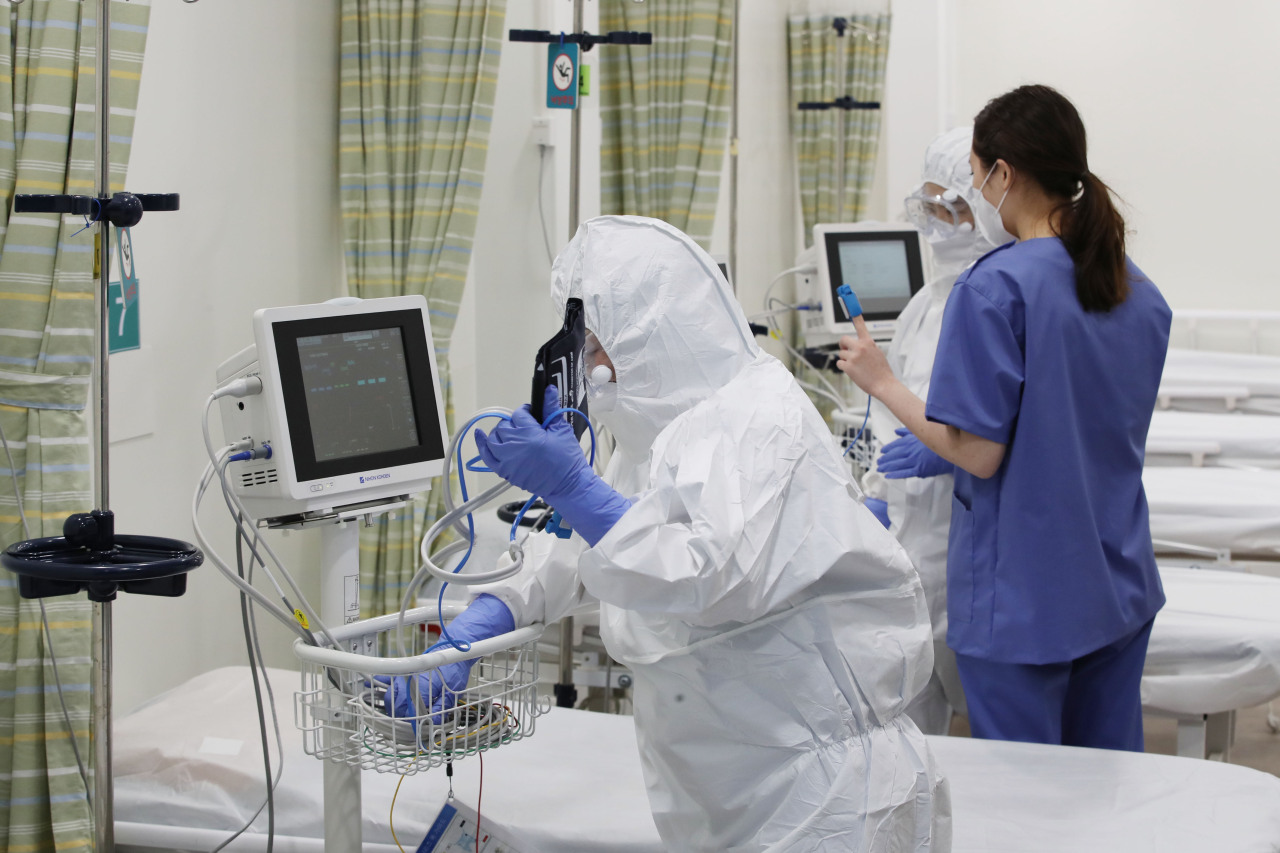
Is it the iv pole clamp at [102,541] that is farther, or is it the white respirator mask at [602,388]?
the white respirator mask at [602,388]

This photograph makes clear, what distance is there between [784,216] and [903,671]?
463 centimetres

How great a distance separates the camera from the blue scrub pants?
2234 mm

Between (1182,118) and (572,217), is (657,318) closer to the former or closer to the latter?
(572,217)

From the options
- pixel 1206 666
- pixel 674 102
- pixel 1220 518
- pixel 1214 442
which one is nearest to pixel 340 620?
pixel 1206 666

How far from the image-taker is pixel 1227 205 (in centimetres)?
651

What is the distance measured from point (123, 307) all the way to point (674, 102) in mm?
2166

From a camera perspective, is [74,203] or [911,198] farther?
[911,198]

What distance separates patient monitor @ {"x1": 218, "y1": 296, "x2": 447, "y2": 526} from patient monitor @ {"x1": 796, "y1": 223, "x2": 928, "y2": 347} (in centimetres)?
252

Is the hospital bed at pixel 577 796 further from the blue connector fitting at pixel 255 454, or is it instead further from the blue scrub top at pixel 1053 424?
the blue connector fitting at pixel 255 454

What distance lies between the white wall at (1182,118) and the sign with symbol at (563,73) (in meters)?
4.53

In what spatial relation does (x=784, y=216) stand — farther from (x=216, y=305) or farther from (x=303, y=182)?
(x=216, y=305)

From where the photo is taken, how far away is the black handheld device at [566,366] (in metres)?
1.42

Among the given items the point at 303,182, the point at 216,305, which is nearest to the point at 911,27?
the point at 303,182

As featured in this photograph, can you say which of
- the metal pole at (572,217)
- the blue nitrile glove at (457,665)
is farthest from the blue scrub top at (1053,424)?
the metal pole at (572,217)
